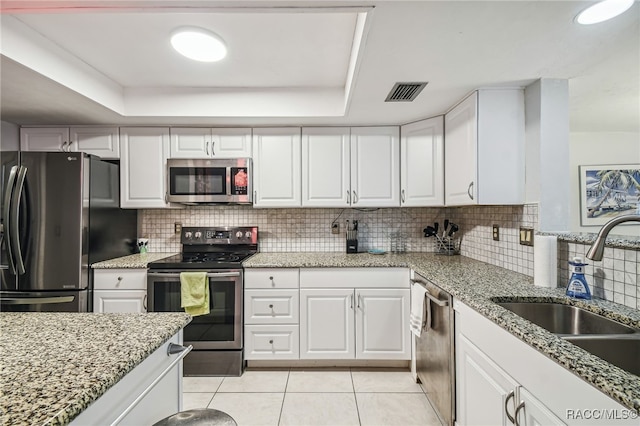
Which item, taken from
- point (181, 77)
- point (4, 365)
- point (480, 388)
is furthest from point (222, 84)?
point (480, 388)

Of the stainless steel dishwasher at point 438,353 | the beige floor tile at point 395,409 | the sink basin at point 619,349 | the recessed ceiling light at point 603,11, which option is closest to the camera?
the sink basin at point 619,349

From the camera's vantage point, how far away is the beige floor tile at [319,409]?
1805mm

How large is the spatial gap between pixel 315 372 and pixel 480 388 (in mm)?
1380

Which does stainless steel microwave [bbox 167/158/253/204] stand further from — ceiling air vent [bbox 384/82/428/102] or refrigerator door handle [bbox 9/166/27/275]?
ceiling air vent [bbox 384/82/428/102]

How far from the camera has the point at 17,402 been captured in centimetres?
59

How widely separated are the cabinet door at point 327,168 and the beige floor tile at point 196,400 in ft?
5.40

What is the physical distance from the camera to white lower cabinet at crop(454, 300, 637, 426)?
0.80 m

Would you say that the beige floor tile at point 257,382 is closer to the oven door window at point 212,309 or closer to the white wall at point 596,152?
the oven door window at point 212,309

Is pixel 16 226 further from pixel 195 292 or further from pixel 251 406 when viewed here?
pixel 251 406

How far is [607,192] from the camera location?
3.12 metres

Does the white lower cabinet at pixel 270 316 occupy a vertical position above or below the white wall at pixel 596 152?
below

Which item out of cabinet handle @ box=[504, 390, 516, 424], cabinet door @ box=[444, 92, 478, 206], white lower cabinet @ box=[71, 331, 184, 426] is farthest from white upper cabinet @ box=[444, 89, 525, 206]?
white lower cabinet @ box=[71, 331, 184, 426]

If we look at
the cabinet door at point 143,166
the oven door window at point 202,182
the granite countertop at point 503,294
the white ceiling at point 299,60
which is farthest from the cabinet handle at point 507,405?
the cabinet door at point 143,166

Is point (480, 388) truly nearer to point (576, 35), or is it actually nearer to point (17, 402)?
point (17, 402)
